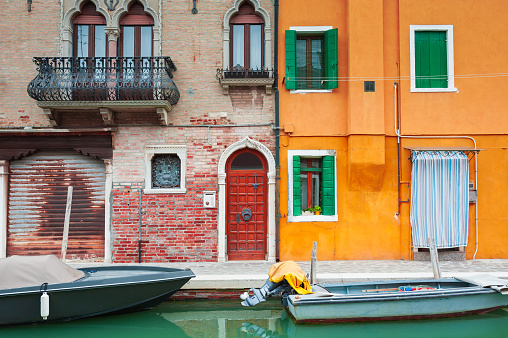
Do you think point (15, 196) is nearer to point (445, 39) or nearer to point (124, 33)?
point (124, 33)

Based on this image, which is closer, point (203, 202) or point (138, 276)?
point (138, 276)

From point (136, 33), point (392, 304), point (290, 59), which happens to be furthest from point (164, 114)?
point (392, 304)

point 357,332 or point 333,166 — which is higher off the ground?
point 333,166

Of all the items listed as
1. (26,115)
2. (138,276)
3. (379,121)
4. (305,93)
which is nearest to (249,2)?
(305,93)

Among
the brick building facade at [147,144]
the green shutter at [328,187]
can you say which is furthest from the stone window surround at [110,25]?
the green shutter at [328,187]

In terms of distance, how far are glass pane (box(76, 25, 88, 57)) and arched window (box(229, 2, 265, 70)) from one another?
3.51 m

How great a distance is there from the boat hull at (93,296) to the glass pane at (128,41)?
5.31m

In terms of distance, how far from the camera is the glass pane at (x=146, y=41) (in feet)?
34.8

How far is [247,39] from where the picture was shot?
34.9ft

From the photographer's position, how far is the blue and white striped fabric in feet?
33.3

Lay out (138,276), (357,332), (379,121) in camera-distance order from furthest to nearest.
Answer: (379,121)
(138,276)
(357,332)

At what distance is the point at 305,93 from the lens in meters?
10.5

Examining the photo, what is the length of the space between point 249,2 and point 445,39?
477 cm

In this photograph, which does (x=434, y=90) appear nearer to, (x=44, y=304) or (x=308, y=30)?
(x=308, y=30)
